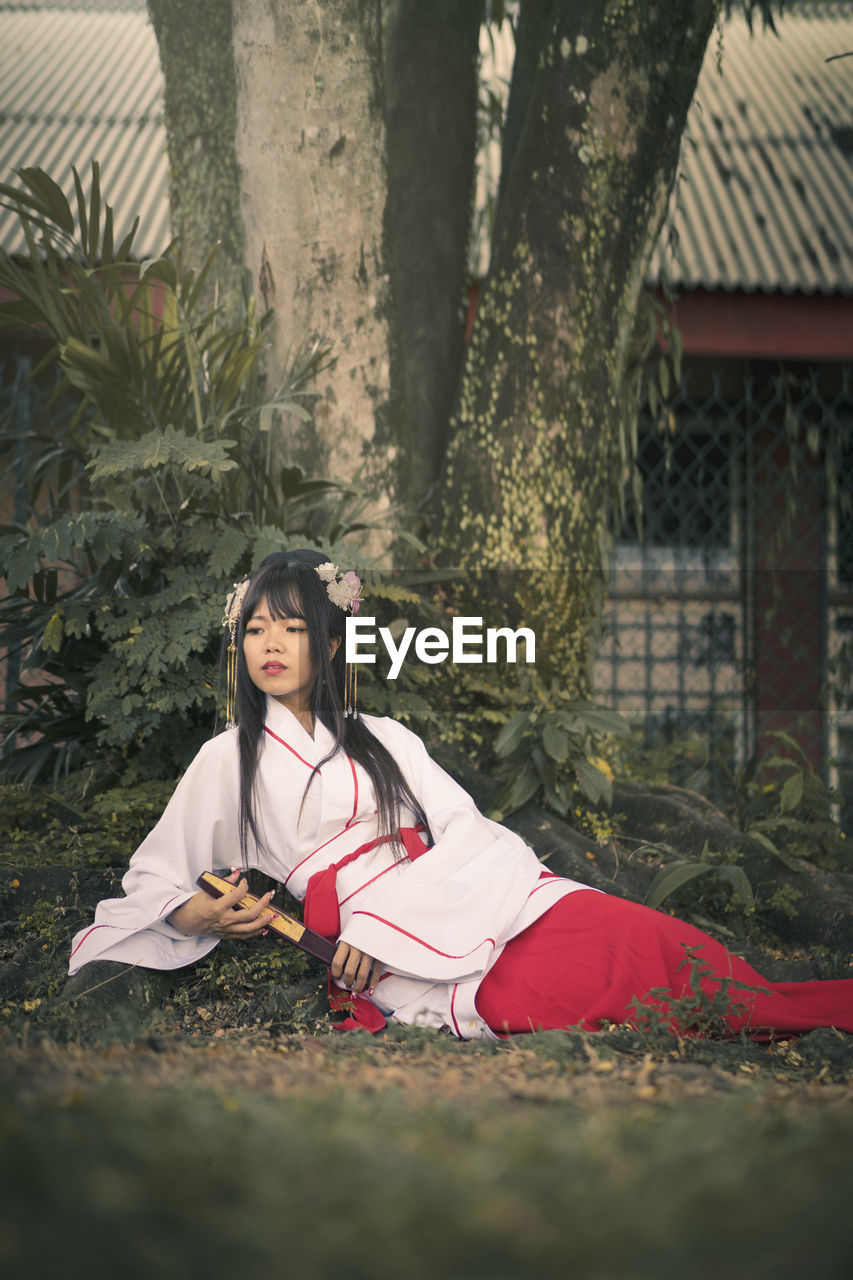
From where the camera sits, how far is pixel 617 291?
3324 millimetres

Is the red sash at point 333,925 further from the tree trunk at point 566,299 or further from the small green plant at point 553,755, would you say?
the tree trunk at point 566,299

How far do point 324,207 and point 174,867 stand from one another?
6.88 feet

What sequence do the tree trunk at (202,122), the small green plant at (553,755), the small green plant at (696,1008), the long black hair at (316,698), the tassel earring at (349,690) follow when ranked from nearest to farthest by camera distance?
the small green plant at (696,1008)
the long black hair at (316,698)
the tassel earring at (349,690)
the small green plant at (553,755)
the tree trunk at (202,122)

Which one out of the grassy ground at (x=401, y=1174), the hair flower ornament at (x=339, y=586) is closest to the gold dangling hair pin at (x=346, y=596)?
the hair flower ornament at (x=339, y=586)

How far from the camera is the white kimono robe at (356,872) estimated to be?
2039 mm

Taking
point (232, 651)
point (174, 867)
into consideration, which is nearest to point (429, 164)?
point (232, 651)

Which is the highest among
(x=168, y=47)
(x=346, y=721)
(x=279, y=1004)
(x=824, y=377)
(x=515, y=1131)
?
(x=168, y=47)

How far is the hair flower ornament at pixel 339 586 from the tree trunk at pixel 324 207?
87 centimetres

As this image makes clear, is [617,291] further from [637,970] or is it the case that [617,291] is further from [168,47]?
[637,970]

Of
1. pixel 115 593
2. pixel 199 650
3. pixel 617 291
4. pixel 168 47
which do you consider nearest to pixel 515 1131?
pixel 199 650

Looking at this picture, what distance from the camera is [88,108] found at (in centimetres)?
588

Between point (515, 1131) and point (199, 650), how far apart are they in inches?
71.3

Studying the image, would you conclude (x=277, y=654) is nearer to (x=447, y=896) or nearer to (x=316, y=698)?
(x=316, y=698)

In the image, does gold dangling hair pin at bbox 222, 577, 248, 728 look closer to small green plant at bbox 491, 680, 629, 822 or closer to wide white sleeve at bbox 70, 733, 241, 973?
wide white sleeve at bbox 70, 733, 241, 973
